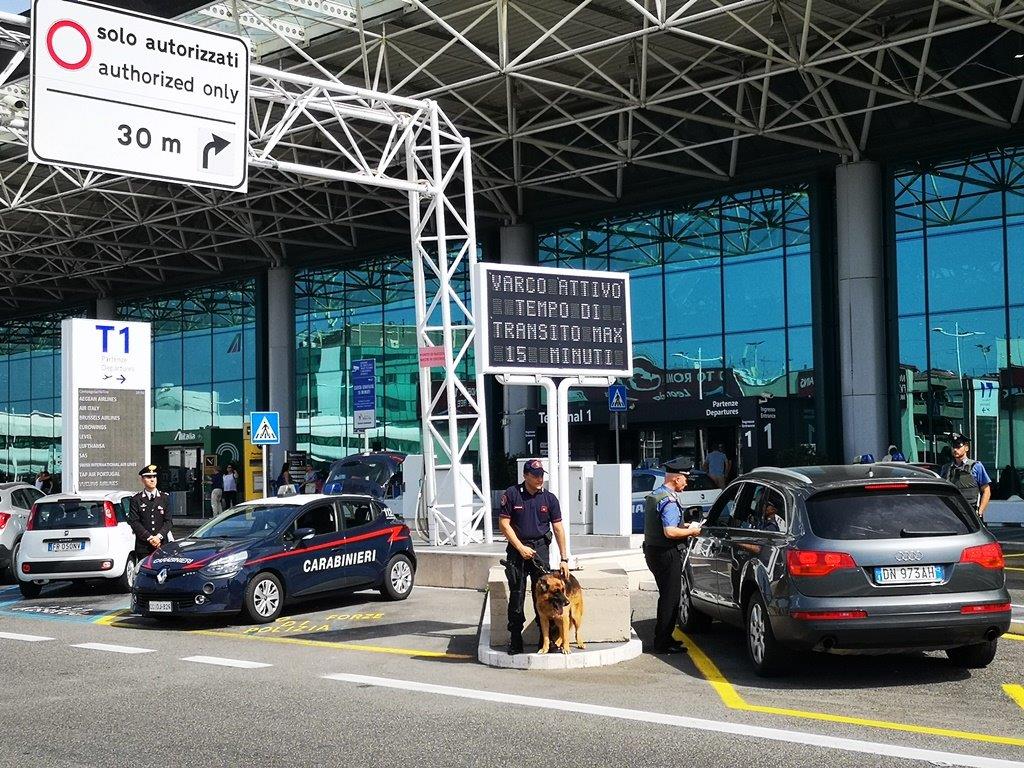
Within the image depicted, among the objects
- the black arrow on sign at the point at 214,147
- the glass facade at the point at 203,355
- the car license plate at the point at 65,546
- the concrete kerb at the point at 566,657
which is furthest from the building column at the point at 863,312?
the glass facade at the point at 203,355

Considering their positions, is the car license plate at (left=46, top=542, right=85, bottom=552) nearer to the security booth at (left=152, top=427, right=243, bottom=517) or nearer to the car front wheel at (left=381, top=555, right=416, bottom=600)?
the car front wheel at (left=381, top=555, right=416, bottom=600)

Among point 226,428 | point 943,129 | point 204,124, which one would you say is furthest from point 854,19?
point 226,428

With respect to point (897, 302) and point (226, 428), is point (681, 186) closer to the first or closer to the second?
point (897, 302)

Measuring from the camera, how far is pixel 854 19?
2609 centimetres

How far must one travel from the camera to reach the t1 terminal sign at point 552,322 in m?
14.9

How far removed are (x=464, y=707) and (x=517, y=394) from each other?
103 ft

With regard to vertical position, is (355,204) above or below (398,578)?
above

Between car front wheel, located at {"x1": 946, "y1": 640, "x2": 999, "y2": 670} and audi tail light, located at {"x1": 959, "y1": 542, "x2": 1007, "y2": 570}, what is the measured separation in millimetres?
668

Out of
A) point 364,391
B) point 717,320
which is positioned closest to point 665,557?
point 364,391

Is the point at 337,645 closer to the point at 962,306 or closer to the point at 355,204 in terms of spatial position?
the point at 962,306

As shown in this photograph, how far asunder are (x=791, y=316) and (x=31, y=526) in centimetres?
2145

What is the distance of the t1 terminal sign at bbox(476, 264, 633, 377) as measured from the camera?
49.0ft

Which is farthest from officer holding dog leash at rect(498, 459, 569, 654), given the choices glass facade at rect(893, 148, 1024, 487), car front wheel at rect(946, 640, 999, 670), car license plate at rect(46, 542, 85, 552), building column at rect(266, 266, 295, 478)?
building column at rect(266, 266, 295, 478)

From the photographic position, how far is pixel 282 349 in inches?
1874
